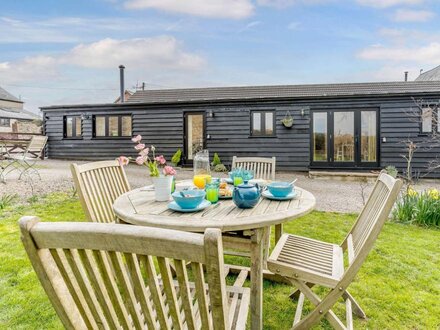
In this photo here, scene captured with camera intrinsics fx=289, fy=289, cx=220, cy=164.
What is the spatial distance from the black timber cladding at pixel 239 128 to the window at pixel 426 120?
0.25 meters

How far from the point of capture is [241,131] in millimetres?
10070

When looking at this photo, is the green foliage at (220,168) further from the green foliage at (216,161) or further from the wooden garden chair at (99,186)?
the wooden garden chair at (99,186)

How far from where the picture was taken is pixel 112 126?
38.6 ft

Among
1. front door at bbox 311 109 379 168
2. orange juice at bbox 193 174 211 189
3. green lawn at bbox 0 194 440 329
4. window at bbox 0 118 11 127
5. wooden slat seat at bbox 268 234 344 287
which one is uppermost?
window at bbox 0 118 11 127

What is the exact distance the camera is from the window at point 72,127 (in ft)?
39.7

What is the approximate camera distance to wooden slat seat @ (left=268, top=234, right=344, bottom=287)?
61.5 inches

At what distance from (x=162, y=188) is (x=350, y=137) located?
8619mm

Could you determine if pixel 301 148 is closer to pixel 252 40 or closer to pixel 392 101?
pixel 392 101

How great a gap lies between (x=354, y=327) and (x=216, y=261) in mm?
1711

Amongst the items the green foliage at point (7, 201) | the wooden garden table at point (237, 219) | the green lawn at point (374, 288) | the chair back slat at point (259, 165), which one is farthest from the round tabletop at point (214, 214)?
the green foliage at point (7, 201)

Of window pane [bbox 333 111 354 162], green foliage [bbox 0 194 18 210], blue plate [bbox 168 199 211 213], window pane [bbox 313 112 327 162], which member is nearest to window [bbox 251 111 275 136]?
window pane [bbox 313 112 327 162]

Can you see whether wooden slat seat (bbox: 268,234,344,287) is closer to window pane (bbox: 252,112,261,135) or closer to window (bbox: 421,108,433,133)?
window pane (bbox: 252,112,261,135)

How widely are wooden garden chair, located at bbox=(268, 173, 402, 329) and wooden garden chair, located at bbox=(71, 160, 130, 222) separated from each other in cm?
127

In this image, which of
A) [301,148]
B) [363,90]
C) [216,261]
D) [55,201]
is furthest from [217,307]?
Answer: [363,90]
